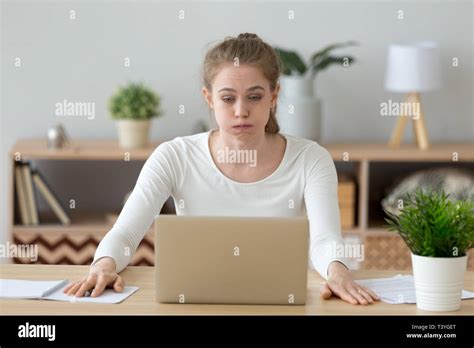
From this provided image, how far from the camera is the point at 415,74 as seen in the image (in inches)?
168

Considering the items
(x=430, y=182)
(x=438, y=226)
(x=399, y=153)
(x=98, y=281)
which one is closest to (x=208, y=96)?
(x=98, y=281)

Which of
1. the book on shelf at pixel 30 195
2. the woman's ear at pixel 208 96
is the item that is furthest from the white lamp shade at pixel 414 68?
the woman's ear at pixel 208 96

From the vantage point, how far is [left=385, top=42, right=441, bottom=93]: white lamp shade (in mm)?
4242

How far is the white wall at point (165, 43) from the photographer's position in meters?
4.44

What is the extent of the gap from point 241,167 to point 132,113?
1.70 m

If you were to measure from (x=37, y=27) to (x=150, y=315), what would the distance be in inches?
110

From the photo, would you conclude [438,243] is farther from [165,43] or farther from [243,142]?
[165,43]

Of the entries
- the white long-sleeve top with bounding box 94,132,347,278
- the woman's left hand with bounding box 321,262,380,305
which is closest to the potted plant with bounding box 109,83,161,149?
the white long-sleeve top with bounding box 94,132,347,278

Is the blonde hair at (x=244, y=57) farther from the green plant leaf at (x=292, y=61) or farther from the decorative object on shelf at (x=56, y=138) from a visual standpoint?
the decorative object on shelf at (x=56, y=138)

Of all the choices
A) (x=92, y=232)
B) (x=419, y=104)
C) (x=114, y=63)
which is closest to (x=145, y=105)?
(x=114, y=63)

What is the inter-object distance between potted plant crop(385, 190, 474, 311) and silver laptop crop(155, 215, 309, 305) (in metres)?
0.24

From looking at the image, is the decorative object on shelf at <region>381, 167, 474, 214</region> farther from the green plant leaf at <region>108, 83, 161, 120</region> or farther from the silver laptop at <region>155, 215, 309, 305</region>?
the silver laptop at <region>155, 215, 309, 305</region>

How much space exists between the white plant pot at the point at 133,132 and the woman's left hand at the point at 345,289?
217cm

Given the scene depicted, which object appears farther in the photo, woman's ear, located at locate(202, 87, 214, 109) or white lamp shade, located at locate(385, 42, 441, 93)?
white lamp shade, located at locate(385, 42, 441, 93)
